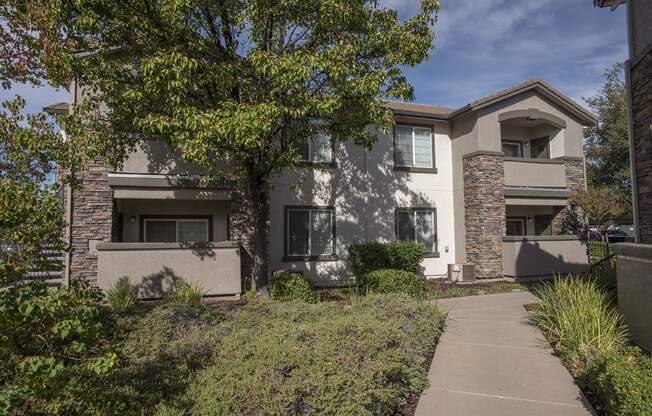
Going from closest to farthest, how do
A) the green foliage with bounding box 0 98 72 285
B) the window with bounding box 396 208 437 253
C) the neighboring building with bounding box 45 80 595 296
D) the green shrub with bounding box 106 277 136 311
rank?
the green foliage with bounding box 0 98 72 285 < the green shrub with bounding box 106 277 136 311 < the neighboring building with bounding box 45 80 595 296 < the window with bounding box 396 208 437 253

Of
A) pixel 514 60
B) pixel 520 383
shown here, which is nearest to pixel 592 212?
pixel 514 60

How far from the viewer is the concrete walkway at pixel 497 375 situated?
4746 millimetres

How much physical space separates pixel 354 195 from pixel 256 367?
414 inches

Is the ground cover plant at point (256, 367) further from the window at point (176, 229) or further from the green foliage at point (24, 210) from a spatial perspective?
the window at point (176, 229)

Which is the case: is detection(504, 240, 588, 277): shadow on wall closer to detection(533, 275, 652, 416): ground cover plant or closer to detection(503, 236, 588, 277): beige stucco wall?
detection(503, 236, 588, 277): beige stucco wall

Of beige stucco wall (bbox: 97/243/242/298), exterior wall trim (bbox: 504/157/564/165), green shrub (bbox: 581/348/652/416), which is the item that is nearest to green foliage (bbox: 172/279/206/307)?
beige stucco wall (bbox: 97/243/242/298)

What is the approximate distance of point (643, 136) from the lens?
780 centimetres

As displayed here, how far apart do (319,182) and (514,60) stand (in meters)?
8.61

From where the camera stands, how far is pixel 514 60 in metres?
15.9

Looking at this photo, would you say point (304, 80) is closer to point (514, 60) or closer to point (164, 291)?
point (164, 291)

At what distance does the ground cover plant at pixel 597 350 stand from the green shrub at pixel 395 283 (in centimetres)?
331

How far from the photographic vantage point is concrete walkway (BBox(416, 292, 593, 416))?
4.75m

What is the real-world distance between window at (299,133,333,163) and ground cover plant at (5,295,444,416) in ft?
25.1

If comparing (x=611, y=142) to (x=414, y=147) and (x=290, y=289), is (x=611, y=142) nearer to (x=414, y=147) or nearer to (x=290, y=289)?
(x=414, y=147)
